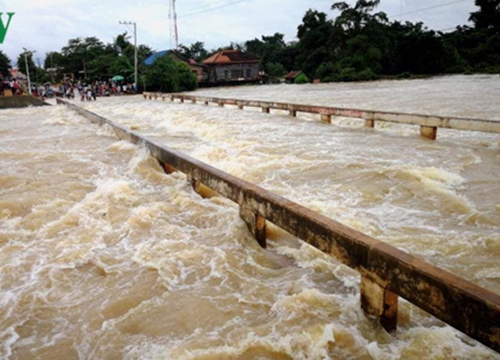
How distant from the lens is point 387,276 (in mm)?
2580

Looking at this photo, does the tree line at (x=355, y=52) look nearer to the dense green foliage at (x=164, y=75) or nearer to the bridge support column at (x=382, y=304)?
the dense green foliage at (x=164, y=75)

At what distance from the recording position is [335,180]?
21.5 ft

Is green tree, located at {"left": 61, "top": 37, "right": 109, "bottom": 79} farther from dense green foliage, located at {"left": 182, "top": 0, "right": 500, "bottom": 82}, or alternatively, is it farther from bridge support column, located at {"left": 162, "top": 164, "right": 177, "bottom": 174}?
bridge support column, located at {"left": 162, "top": 164, "right": 177, "bottom": 174}

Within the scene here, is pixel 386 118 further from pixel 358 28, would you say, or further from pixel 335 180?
pixel 358 28

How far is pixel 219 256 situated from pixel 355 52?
60.1 meters

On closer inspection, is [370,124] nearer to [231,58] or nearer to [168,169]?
[168,169]

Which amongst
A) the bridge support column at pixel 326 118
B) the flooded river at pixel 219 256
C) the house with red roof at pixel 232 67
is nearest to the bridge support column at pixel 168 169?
the flooded river at pixel 219 256

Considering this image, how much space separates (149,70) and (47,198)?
4027 centimetres

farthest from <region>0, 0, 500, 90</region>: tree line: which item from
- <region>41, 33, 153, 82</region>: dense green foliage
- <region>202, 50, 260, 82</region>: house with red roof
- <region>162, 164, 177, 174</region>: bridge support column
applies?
<region>162, 164, 177, 174</region>: bridge support column

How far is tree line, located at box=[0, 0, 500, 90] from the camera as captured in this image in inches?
2077

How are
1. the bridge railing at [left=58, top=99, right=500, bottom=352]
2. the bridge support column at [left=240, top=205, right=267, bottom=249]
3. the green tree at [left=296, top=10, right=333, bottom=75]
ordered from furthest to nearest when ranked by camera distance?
the green tree at [left=296, top=10, right=333, bottom=75]
the bridge support column at [left=240, top=205, right=267, bottom=249]
the bridge railing at [left=58, top=99, right=500, bottom=352]

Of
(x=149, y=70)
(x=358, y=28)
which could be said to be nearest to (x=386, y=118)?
(x=149, y=70)

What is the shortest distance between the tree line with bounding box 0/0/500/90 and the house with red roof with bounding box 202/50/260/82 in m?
6.13

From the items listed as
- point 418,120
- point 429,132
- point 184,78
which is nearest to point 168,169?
point 418,120
